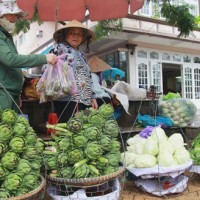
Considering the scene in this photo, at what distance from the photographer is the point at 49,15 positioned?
Answer: 4051mm

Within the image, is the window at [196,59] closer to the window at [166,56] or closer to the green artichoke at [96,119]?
the window at [166,56]

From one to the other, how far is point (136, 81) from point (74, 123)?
34.4 ft

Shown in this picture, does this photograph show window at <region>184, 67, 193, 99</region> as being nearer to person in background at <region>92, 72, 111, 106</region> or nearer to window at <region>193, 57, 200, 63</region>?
window at <region>193, 57, 200, 63</region>

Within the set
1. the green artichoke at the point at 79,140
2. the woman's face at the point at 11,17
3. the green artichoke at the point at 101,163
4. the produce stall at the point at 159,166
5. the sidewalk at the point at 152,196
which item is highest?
the woman's face at the point at 11,17

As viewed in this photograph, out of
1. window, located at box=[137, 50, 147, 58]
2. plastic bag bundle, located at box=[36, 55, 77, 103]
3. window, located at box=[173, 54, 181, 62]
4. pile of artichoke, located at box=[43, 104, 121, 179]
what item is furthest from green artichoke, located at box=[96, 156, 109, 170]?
window, located at box=[173, 54, 181, 62]

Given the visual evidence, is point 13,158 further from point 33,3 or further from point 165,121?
point 165,121

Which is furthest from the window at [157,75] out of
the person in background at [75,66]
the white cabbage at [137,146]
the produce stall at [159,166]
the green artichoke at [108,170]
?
the green artichoke at [108,170]

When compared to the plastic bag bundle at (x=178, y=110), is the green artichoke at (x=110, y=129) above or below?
above

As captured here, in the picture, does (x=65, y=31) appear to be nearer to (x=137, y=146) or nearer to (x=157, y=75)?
(x=137, y=146)

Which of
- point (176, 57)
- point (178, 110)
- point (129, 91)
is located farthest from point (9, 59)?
point (176, 57)

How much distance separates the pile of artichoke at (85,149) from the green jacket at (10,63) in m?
0.55

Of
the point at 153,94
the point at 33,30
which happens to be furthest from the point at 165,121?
the point at 33,30

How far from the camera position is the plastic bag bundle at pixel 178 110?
5.06 metres

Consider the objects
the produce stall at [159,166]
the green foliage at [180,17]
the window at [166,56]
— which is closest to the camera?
the produce stall at [159,166]
